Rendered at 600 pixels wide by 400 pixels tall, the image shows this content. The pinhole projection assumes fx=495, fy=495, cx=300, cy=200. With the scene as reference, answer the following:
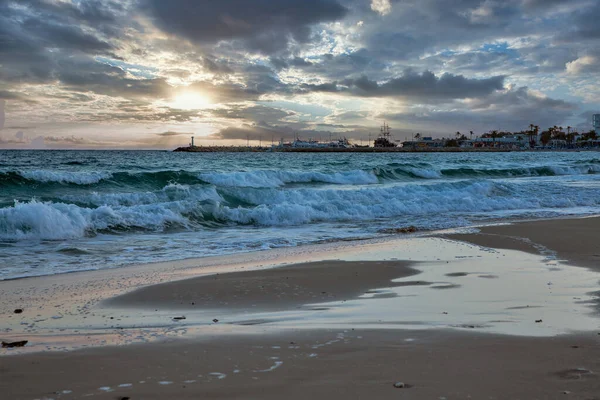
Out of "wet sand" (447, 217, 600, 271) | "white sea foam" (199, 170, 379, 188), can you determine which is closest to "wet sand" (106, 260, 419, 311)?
"wet sand" (447, 217, 600, 271)

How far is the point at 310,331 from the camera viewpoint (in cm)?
405

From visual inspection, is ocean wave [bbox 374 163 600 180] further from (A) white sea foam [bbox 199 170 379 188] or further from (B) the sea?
(B) the sea

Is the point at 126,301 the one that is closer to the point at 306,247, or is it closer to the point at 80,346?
the point at 80,346

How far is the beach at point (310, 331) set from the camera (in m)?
2.93

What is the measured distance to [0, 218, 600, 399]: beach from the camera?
2.93 m

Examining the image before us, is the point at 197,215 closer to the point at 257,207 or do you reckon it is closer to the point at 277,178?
the point at 257,207

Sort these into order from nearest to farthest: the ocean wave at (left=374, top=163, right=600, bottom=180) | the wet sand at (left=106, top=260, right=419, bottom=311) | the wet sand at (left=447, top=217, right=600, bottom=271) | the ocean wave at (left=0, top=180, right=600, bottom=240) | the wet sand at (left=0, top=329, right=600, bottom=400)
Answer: the wet sand at (left=0, top=329, right=600, bottom=400) < the wet sand at (left=106, top=260, right=419, bottom=311) < the wet sand at (left=447, top=217, right=600, bottom=271) < the ocean wave at (left=0, top=180, right=600, bottom=240) < the ocean wave at (left=374, top=163, right=600, bottom=180)

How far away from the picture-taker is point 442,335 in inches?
153

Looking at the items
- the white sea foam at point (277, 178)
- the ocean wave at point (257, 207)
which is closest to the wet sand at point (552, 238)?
the ocean wave at point (257, 207)

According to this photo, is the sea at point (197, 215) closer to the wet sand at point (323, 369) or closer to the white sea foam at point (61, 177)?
the white sea foam at point (61, 177)

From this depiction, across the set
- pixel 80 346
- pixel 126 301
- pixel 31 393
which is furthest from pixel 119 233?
pixel 31 393

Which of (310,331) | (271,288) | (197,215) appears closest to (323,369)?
(310,331)

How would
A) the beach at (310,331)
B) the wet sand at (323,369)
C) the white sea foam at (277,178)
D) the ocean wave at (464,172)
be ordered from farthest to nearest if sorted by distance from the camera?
the ocean wave at (464,172), the white sea foam at (277,178), the beach at (310,331), the wet sand at (323,369)

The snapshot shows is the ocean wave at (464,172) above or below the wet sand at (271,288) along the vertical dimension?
above
